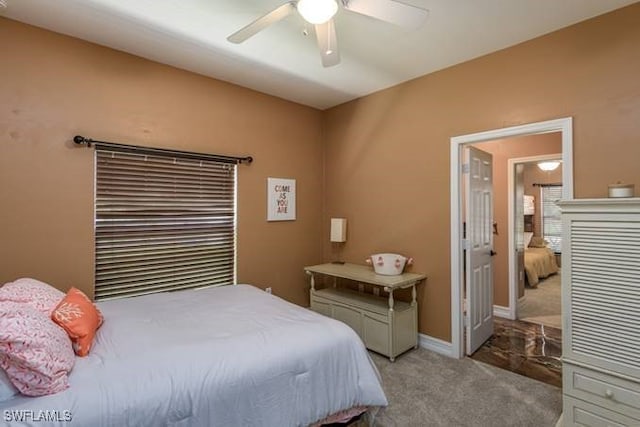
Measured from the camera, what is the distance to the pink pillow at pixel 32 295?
1619 millimetres

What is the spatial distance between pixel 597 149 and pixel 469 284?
1.51 metres

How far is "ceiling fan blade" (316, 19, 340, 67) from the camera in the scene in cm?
196

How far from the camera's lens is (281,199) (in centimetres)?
386

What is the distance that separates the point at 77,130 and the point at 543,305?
6077mm

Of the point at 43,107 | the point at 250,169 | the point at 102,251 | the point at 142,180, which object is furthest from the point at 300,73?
the point at 102,251

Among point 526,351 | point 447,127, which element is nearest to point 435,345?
point 526,351

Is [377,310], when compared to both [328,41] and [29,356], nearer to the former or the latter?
[328,41]

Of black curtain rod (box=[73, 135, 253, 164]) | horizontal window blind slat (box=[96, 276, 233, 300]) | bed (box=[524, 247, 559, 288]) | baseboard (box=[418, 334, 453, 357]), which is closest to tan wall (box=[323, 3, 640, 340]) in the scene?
baseboard (box=[418, 334, 453, 357])

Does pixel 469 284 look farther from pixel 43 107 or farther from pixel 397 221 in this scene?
pixel 43 107

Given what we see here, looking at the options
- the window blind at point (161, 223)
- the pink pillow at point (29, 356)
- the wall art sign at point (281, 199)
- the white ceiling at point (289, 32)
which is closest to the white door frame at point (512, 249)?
the white ceiling at point (289, 32)

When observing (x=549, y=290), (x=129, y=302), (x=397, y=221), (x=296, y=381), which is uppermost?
(x=397, y=221)

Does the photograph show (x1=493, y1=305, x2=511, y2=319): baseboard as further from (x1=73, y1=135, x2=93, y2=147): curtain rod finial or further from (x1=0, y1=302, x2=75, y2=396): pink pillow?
(x1=73, y1=135, x2=93, y2=147): curtain rod finial

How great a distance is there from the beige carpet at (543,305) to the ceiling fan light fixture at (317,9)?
4288 millimetres

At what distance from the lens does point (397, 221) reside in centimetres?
352
